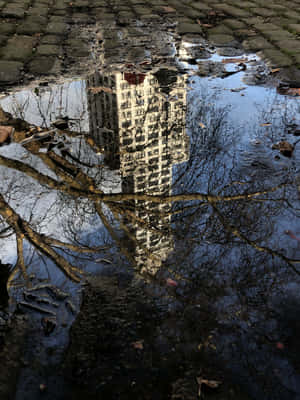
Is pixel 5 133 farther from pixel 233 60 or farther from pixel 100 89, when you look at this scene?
pixel 233 60

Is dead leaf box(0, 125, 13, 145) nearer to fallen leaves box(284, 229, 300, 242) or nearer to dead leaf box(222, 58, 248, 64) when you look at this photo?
fallen leaves box(284, 229, 300, 242)

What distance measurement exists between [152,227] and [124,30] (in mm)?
6094

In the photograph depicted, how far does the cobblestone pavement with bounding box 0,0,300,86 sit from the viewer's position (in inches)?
233

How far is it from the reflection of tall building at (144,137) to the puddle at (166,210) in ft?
0.05

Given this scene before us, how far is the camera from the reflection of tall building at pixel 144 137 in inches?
106

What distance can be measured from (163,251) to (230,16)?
7555 millimetres

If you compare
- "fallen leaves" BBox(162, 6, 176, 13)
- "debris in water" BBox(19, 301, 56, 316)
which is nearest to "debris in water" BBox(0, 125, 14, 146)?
"debris in water" BBox(19, 301, 56, 316)

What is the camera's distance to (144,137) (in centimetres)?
376

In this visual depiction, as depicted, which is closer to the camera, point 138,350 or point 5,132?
point 138,350

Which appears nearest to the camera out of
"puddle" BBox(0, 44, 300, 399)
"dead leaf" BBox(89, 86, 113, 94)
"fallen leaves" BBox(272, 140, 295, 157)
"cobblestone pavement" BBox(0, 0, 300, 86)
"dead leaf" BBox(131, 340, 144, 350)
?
"dead leaf" BBox(131, 340, 144, 350)

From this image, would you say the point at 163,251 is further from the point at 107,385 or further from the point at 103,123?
the point at 103,123

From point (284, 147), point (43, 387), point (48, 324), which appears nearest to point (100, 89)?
point (284, 147)

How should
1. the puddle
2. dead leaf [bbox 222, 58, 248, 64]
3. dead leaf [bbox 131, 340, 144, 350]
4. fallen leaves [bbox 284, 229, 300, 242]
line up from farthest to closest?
dead leaf [bbox 222, 58, 248, 64] < fallen leaves [bbox 284, 229, 300, 242] < the puddle < dead leaf [bbox 131, 340, 144, 350]

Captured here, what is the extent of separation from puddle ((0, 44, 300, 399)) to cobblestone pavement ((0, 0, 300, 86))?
1.38 m
